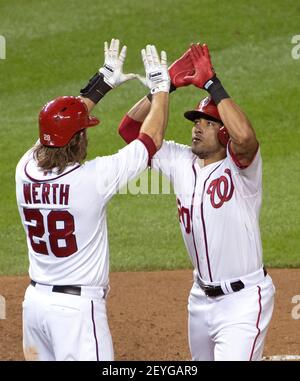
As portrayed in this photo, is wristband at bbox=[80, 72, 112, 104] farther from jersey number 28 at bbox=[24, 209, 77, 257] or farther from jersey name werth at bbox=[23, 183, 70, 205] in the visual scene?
jersey number 28 at bbox=[24, 209, 77, 257]

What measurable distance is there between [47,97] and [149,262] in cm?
495

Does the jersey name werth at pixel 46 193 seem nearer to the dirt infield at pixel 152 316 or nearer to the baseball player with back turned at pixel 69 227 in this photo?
the baseball player with back turned at pixel 69 227

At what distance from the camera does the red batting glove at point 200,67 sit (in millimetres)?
6422

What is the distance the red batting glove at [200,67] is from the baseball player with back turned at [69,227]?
14.0 inches

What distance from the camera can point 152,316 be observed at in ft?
29.9

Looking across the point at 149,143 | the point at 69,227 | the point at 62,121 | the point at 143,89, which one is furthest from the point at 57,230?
the point at 143,89

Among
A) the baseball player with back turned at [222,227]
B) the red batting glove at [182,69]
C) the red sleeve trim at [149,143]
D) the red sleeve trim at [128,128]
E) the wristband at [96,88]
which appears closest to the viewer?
the red sleeve trim at [149,143]

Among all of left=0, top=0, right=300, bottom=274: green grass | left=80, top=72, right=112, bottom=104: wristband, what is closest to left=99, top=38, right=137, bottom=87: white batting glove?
left=80, top=72, right=112, bottom=104: wristband

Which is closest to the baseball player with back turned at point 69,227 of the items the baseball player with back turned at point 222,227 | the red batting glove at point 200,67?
the red batting glove at point 200,67

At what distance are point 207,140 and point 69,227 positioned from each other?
3.74 feet

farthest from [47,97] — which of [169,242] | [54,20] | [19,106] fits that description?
[169,242]

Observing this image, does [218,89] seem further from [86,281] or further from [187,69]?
[86,281]

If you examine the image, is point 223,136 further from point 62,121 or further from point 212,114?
point 62,121

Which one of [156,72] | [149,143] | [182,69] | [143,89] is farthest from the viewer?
A: [143,89]
